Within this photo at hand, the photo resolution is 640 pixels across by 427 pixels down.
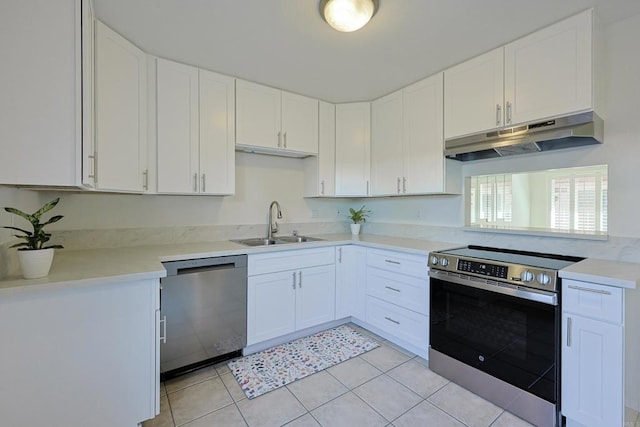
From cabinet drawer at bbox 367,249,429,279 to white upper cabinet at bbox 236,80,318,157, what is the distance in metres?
1.25

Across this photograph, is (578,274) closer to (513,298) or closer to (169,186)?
(513,298)

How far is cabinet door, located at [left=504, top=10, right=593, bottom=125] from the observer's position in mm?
1689

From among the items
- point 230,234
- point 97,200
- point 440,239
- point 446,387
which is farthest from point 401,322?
point 97,200

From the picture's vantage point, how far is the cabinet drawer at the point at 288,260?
2.35 meters

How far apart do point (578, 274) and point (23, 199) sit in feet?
10.4

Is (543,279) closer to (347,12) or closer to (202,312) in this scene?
(347,12)

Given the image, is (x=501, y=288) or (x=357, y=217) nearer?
(x=501, y=288)

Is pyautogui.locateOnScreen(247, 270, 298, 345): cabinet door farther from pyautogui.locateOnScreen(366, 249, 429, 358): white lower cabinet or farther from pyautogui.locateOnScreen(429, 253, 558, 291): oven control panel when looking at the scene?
pyautogui.locateOnScreen(429, 253, 558, 291): oven control panel

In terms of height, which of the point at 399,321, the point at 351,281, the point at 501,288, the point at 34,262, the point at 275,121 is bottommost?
the point at 399,321

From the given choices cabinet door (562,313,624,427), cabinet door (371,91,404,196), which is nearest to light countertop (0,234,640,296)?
cabinet door (562,313,624,427)

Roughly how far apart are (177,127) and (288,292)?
1.65 m

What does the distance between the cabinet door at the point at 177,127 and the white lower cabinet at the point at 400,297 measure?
5.79ft

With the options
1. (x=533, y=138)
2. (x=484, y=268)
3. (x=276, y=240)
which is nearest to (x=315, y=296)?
(x=276, y=240)

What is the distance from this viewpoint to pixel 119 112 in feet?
6.32
